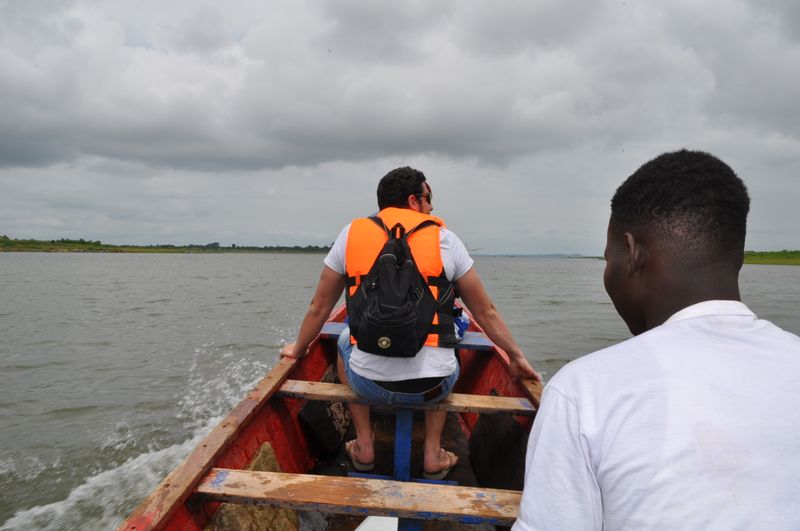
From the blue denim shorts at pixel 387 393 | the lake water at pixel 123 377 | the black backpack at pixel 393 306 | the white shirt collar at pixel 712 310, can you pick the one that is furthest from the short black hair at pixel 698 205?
the lake water at pixel 123 377

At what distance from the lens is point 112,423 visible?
6461mm

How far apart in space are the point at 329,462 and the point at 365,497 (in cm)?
208

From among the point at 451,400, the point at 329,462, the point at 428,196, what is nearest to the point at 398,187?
the point at 428,196

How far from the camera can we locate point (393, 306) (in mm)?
2357

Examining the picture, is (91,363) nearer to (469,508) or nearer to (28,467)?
(28,467)

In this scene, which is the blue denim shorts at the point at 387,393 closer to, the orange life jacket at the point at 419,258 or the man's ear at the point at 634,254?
the orange life jacket at the point at 419,258

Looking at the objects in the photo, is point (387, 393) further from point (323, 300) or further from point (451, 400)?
point (323, 300)

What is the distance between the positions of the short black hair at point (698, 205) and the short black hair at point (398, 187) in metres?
1.88

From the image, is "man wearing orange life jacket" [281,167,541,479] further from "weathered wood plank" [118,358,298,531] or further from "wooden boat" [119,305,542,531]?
"weathered wood plank" [118,358,298,531]

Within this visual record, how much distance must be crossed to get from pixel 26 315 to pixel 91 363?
7.95 metres

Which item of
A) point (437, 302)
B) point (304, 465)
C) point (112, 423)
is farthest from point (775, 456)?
point (112, 423)

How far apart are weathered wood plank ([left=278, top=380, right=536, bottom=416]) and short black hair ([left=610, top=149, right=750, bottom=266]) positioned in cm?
205

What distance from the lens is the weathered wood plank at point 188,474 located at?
182 centimetres

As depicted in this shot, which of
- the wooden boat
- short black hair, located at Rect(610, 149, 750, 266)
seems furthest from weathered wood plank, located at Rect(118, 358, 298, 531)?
short black hair, located at Rect(610, 149, 750, 266)
